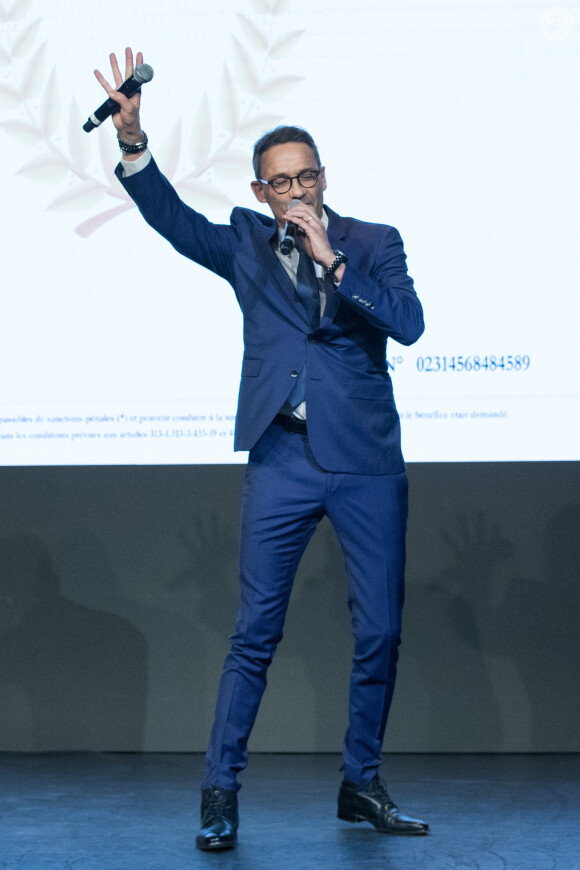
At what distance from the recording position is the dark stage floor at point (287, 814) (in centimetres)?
206

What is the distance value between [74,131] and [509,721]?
2226 millimetres

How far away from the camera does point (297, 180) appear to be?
7.22 feet

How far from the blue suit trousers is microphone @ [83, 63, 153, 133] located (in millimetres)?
721

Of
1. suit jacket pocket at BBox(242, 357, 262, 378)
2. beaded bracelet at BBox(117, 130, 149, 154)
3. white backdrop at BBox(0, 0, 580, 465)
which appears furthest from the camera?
white backdrop at BBox(0, 0, 580, 465)

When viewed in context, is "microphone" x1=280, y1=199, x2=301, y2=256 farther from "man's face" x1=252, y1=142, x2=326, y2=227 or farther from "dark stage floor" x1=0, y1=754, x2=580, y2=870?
"dark stage floor" x1=0, y1=754, x2=580, y2=870

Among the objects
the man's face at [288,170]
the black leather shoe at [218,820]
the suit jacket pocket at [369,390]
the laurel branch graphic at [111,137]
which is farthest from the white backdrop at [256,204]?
the black leather shoe at [218,820]

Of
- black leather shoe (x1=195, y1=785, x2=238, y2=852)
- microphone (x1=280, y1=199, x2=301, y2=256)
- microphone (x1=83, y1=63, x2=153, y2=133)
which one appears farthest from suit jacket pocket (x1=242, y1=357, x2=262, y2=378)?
black leather shoe (x1=195, y1=785, x2=238, y2=852)

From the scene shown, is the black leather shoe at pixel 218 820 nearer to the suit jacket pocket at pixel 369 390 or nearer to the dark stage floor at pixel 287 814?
the dark stage floor at pixel 287 814

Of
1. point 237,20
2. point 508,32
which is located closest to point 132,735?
point 237,20

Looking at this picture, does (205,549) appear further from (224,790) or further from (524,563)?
(224,790)

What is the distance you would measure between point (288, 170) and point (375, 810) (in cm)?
135

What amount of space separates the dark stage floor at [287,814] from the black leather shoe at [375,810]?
3 cm

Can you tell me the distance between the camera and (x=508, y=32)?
3184 mm

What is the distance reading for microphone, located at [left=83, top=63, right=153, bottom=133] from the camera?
2.05 m
